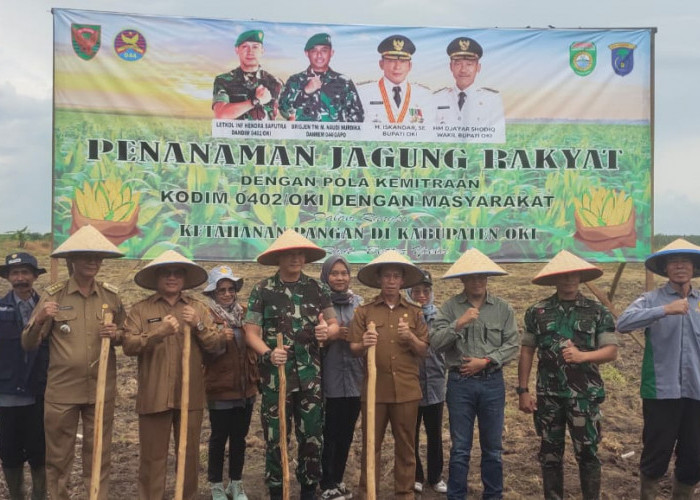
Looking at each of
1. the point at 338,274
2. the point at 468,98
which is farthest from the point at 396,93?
the point at 338,274

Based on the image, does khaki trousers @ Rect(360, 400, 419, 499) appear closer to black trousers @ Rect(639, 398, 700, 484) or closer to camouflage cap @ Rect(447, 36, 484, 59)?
black trousers @ Rect(639, 398, 700, 484)

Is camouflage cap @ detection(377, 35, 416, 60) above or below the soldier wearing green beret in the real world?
above

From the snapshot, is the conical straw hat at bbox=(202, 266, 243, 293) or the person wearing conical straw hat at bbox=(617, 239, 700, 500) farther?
the conical straw hat at bbox=(202, 266, 243, 293)

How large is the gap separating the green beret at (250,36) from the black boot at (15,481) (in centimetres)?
414

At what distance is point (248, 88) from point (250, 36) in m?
0.50

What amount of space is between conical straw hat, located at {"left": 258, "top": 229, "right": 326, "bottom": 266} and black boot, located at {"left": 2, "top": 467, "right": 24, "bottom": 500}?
7.68 feet

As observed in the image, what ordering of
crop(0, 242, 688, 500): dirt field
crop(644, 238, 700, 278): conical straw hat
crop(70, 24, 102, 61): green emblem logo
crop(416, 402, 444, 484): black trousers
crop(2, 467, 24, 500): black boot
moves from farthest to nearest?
crop(70, 24, 102, 61): green emblem logo, crop(0, 242, 688, 500): dirt field, crop(416, 402, 444, 484): black trousers, crop(2, 467, 24, 500): black boot, crop(644, 238, 700, 278): conical straw hat

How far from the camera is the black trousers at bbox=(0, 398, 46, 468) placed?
518 centimetres

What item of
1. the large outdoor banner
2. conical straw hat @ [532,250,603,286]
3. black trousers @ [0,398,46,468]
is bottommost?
black trousers @ [0,398,46,468]

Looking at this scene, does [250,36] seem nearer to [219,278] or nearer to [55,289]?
[219,278]

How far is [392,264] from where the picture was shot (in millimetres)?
5367

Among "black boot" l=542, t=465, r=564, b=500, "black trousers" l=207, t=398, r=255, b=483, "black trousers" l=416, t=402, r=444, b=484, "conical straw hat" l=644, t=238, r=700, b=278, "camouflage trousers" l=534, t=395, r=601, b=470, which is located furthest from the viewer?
"black trousers" l=416, t=402, r=444, b=484

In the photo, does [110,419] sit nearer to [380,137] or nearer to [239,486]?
[239,486]

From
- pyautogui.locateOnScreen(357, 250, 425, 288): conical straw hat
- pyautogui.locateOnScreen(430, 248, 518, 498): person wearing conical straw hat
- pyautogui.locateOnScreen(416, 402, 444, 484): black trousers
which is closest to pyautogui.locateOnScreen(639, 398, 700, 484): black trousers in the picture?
pyautogui.locateOnScreen(430, 248, 518, 498): person wearing conical straw hat
